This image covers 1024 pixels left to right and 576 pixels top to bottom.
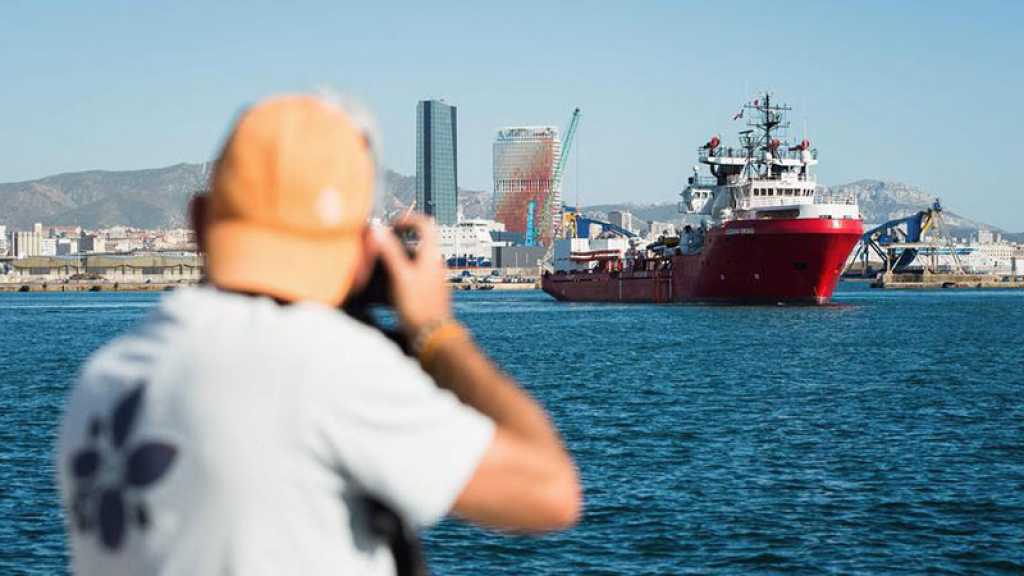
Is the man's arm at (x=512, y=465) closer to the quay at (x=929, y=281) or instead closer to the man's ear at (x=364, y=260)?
the man's ear at (x=364, y=260)

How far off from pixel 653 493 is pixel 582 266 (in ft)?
321

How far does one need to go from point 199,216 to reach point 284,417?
1.29 ft

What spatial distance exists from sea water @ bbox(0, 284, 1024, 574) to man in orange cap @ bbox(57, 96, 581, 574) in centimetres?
1099

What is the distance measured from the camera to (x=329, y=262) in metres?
1.76

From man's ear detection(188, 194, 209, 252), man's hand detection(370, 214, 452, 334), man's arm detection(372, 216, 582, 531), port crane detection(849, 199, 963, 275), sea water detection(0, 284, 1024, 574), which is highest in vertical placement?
port crane detection(849, 199, 963, 275)

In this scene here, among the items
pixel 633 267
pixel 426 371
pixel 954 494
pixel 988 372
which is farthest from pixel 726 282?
pixel 426 371

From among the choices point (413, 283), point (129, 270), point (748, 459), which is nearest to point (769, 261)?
point (748, 459)

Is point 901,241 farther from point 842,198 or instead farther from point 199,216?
point 199,216

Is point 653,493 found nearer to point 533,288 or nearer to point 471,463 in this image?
point 471,463

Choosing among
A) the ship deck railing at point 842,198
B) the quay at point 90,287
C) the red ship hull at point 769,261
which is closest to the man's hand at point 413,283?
the red ship hull at point 769,261

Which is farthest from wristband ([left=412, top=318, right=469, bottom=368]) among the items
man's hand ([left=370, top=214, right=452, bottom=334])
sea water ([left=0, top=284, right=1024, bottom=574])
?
sea water ([left=0, top=284, right=1024, bottom=574])

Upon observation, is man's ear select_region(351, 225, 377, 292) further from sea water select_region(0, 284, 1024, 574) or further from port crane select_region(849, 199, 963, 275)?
port crane select_region(849, 199, 963, 275)

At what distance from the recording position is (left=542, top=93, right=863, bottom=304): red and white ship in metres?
60.8

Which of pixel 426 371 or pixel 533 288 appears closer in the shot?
pixel 426 371
